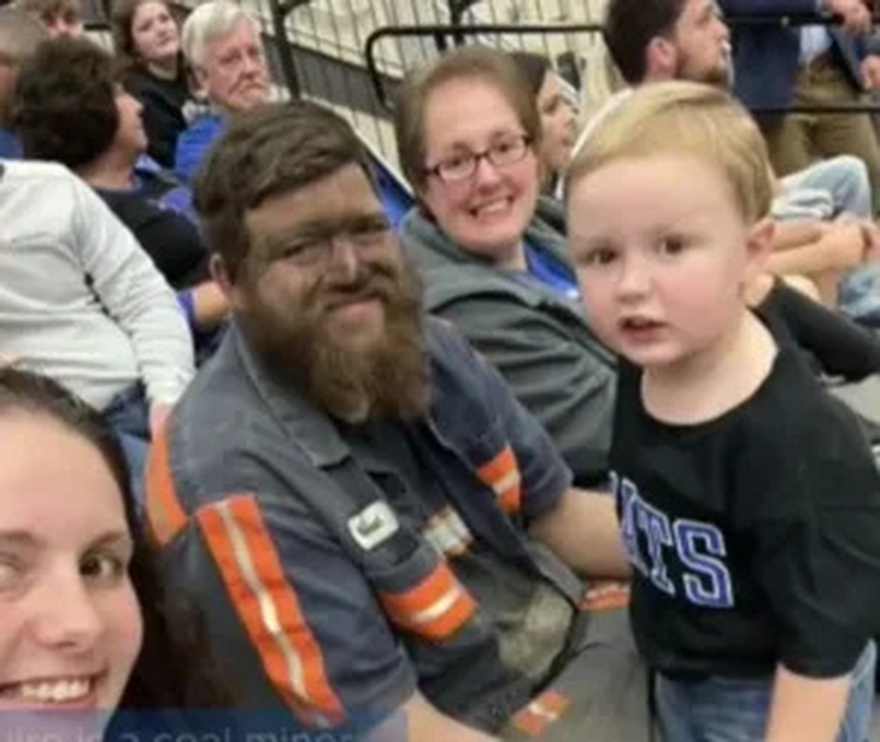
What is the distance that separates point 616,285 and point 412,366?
39 centimetres

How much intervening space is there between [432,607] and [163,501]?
38 cm

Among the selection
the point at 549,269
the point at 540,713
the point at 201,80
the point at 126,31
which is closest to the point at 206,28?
the point at 201,80

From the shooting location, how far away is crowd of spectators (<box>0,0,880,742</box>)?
4.83ft


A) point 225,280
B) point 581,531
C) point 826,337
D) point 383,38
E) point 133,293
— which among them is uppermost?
point 225,280

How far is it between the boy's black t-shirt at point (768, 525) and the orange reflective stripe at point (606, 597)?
467 millimetres

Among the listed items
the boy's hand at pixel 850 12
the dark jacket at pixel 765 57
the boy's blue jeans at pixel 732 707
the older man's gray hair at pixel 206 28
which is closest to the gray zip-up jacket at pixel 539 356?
the boy's blue jeans at pixel 732 707

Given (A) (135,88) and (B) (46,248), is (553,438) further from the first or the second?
(A) (135,88)

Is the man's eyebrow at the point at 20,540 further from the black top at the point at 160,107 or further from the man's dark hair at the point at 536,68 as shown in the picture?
the black top at the point at 160,107

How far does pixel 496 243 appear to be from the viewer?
2639mm

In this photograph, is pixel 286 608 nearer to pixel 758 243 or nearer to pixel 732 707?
pixel 732 707

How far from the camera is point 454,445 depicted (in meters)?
2.10

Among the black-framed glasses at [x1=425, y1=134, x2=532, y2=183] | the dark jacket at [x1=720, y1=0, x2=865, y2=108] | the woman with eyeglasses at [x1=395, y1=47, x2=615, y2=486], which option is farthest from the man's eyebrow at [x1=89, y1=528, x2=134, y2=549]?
the dark jacket at [x1=720, y1=0, x2=865, y2=108]

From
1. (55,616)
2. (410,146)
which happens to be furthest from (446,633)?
(410,146)

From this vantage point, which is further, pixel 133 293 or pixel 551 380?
pixel 133 293
